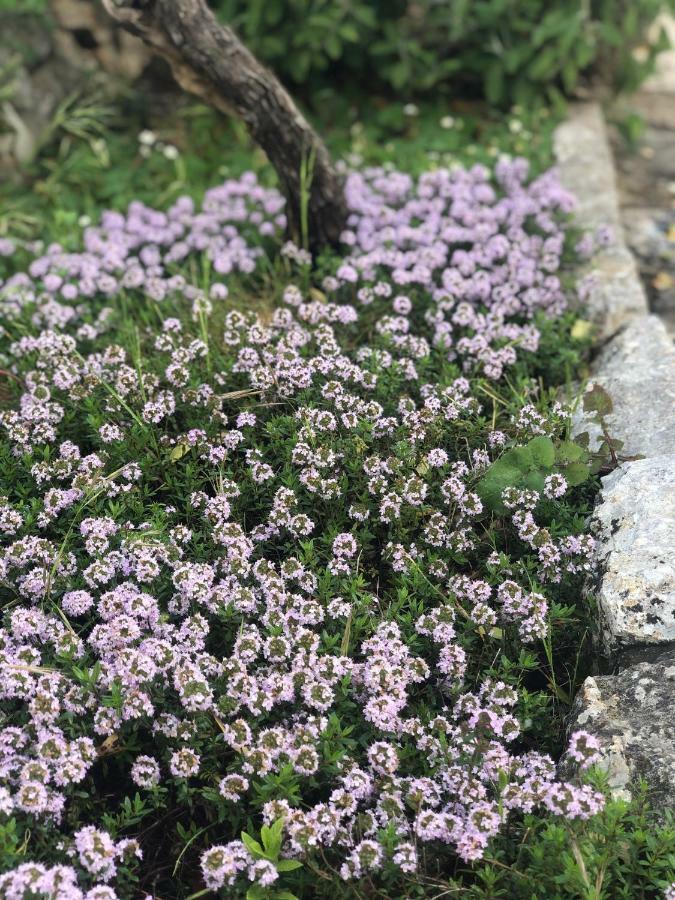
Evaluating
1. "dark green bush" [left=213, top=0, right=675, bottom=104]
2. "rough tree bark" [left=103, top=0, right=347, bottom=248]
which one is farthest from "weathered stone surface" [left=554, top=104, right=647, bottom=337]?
"rough tree bark" [left=103, top=0, right=347, bottom=248]

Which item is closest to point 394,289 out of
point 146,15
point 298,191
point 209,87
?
point 298,191

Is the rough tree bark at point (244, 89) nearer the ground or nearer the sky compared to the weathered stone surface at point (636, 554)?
nearer the sky

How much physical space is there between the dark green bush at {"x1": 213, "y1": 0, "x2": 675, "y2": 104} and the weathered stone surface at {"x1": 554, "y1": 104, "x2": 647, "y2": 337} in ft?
1.18

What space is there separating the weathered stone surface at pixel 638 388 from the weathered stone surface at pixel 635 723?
1035 mm

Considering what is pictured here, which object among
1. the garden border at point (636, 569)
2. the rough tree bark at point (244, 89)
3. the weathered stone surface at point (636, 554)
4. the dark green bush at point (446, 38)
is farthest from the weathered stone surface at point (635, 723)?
the dark green bush at point (446, 38)

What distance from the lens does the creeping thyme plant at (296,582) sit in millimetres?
2648

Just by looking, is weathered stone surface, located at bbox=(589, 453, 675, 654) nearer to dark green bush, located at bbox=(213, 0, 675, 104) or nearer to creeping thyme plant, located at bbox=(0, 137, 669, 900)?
creeping thyme plant, located at bbox=(0, 137, 669, 900)

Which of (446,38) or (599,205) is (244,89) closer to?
(599,205)

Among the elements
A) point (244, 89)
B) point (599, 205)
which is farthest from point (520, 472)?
point (599, 205)

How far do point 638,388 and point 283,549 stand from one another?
1735 mm

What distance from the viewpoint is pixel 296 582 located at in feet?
10.7

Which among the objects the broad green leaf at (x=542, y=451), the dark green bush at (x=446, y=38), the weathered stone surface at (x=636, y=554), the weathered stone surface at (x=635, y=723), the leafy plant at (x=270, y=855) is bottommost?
the leafy plant at (x=270, y=855)

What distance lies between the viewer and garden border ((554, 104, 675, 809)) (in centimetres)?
284

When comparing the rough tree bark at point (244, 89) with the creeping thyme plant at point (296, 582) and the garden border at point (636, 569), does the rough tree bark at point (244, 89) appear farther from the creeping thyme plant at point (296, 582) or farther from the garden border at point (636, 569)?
the garden border at point (636, 569)
